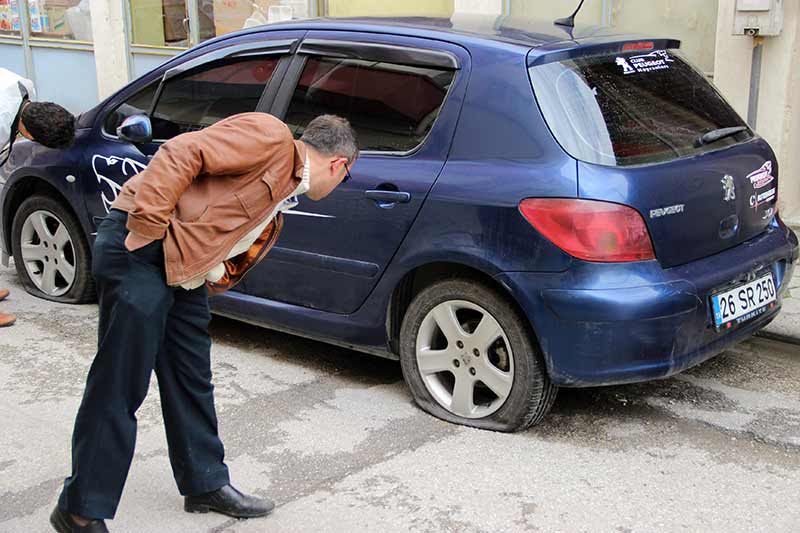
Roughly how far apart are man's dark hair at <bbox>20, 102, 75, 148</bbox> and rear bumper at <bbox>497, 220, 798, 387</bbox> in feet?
6.93

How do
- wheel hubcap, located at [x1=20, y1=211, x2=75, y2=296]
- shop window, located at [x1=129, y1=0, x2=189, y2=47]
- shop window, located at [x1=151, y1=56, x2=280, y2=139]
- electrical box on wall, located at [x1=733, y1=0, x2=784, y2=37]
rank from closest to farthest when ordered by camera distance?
1. shop window, located at [x1=151, y1=56, x2=280, y2=139]
2. wheel hubcap, located at [x1=20, y1=211, x2=75, y2=296]
3. electrical box on wall, located at [x1=733, y1=0, x2=784, y2=37]
4. shop window, located at [x1=129, y1=0, x2=189, y2=47]

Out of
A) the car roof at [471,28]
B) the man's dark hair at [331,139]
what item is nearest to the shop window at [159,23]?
the car roof at [471,28]

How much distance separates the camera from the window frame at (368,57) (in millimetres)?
4367

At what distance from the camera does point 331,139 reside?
3.26 m

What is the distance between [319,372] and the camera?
16.6 ft

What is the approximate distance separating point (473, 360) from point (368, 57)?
147 cm

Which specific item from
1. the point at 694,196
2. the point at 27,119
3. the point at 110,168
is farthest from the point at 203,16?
the point at 694,196

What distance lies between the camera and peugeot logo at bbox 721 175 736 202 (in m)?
4.22

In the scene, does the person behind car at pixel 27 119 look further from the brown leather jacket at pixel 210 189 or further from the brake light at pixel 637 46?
the brake light at pixel 637 46

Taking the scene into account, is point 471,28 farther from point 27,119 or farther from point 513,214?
point 27,119

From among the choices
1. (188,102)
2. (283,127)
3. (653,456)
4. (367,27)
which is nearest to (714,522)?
(653,456)

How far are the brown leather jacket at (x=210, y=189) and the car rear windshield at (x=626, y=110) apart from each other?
128 cm

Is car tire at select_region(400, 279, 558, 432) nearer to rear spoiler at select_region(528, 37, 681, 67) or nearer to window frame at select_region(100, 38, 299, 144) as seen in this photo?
rear spoiler at select_region(528, 37, 681, 67)

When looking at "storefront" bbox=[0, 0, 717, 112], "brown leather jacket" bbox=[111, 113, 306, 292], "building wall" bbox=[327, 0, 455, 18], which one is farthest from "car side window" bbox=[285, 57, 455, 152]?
"building wall" bbox=[327, 0, 455, 18]
